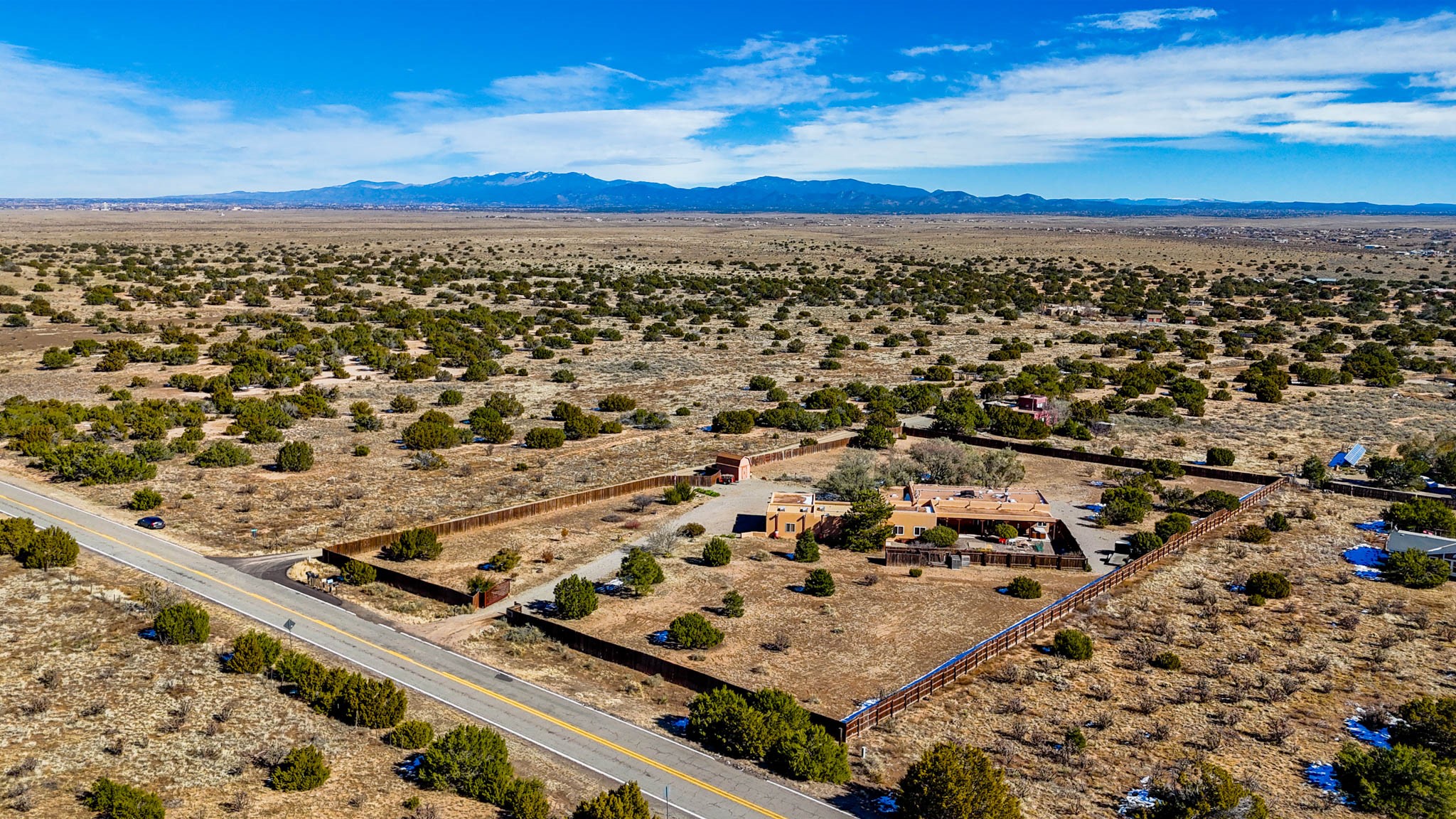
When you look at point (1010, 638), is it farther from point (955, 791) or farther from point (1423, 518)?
point (1423, 518)

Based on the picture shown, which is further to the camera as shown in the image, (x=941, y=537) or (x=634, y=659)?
(x=941, y=537)

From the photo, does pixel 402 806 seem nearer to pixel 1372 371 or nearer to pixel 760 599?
pixel 760 599

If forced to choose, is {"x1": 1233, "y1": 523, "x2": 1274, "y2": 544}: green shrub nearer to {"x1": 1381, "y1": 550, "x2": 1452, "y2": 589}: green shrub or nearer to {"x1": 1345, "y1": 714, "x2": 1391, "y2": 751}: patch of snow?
{"x1": 1381, "y1": 550, "x2": 1452, "y2": 589}: green shrub

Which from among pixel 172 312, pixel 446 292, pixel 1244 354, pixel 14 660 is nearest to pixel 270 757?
pixel 14 660

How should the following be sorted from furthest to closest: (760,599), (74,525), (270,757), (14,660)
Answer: (74,525) → (760,599) → (14,660) → (270,757)

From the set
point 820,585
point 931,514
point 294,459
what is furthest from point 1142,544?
point 294,459

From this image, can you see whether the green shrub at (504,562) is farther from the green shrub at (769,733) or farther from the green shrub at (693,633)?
the green shrub at (769,733)
